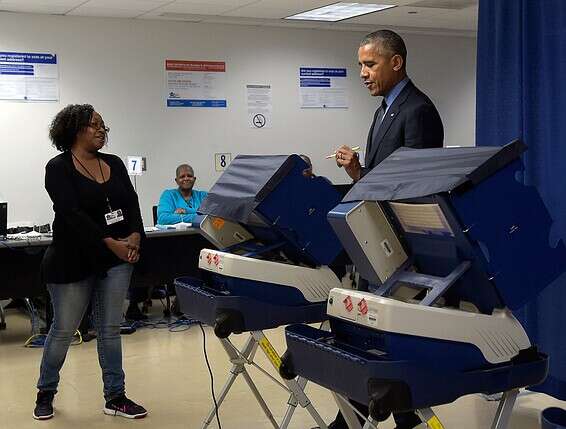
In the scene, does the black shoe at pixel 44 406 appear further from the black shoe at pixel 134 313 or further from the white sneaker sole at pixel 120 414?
the black shoe at pixel 134 313

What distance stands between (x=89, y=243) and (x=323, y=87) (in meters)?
5.36

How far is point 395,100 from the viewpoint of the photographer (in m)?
3.16

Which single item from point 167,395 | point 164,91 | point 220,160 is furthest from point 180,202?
point 167,395

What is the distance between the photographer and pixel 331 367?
2.26m

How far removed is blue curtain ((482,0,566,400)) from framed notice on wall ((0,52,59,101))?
461 centimetres

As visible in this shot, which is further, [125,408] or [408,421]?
[125,408]

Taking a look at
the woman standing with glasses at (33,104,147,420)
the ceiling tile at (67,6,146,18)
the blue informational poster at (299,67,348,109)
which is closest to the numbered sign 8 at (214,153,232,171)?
the blue informational poster at (299,67,348,109)

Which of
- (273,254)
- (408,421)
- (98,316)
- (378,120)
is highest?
(378,120)

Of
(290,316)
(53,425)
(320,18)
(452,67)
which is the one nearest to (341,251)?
(290,316)

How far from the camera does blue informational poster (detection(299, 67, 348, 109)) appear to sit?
29.3ft

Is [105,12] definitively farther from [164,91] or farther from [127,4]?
[164,91]

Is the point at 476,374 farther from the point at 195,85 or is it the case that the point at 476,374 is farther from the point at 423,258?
the point at 195,85

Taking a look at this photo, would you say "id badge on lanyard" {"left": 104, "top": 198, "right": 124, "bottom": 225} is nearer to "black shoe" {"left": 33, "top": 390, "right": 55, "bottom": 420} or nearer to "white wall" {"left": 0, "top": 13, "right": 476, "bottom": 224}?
"black shoe" {"left": 33, "top": 390, "right": 55, "bottom": 420}

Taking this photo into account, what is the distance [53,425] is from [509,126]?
8.57 feet
